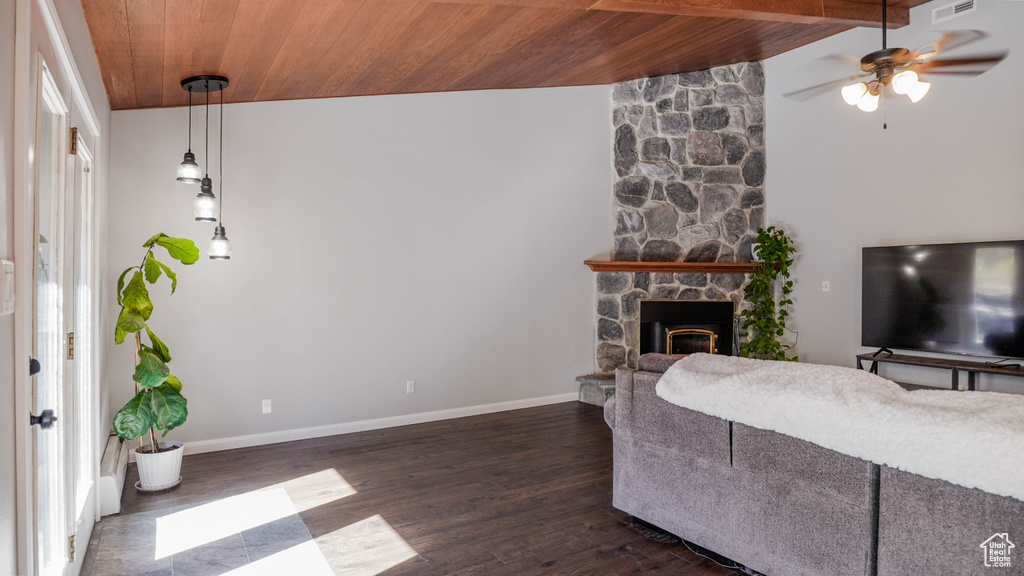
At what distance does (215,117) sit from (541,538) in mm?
3650

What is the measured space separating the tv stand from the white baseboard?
2626 mm

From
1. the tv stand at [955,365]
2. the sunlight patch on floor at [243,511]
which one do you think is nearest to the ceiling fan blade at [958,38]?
the tv stand at [955,365]

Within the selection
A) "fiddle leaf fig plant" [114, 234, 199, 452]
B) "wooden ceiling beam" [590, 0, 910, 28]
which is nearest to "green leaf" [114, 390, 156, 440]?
"fiddle leaf fig plant" [114, 234, 199, 452]

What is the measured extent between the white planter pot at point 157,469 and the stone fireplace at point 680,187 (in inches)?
154

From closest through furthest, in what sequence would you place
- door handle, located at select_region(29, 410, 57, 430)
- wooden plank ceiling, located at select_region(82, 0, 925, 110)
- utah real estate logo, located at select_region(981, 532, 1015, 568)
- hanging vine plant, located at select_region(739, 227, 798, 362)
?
door handle, located at select_region(29, 410, 57, 430) < utah real estate logo, located at select_region(981, 532, 1015, 568) < wooden plank ceiling, located at select_region(82, 0, 925, 110) < hanging vine plant, located at select_region(739, 227, 798, 362)

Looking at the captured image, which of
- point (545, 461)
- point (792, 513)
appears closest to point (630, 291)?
point (545, 461)

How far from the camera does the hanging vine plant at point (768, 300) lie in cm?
625

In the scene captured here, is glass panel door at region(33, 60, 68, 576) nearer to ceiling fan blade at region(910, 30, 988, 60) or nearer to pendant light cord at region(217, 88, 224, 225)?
pendant light cord at region(217, 88, 224, 225)

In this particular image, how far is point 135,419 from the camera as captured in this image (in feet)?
12.1

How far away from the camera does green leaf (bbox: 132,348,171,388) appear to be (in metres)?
3.68

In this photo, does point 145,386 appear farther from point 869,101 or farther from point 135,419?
point 869,101

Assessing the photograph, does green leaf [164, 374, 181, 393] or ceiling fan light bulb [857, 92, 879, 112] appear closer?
ceiling fan light bulb [857, 92, 879, 112]

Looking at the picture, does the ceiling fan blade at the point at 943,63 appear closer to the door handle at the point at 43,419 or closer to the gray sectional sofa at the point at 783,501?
the gray sectional sofa at the point at 783,501

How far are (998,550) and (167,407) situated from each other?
387 cm
